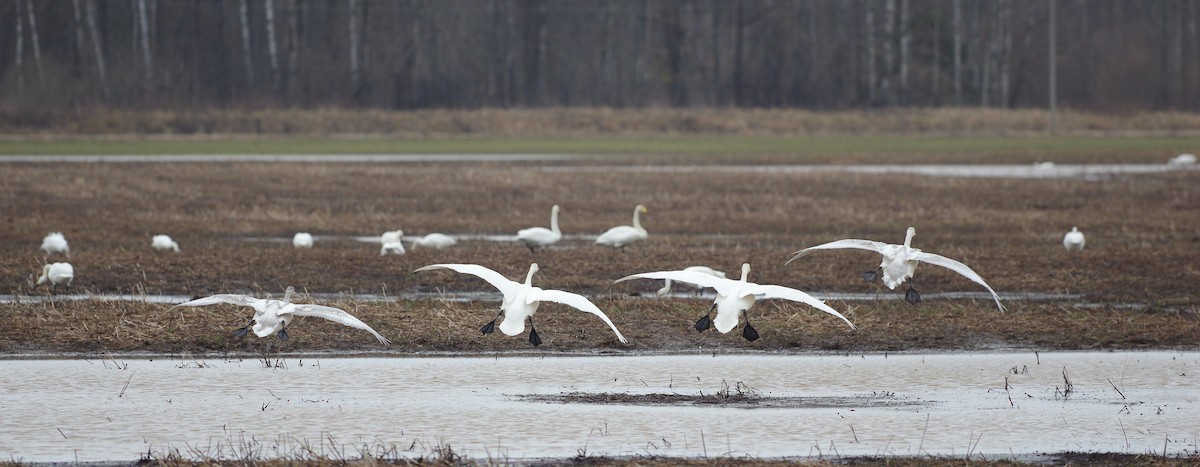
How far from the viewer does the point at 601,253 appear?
1736cm

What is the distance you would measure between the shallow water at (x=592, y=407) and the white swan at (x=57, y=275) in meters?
3.18

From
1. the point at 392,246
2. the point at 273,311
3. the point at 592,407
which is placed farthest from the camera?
the point at 392,246

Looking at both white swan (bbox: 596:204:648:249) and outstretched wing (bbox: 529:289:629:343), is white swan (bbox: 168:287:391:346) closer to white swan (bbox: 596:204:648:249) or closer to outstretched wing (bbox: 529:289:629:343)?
outstretched wing (bbox: 529:289:629:343)

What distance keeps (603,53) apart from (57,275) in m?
64.8

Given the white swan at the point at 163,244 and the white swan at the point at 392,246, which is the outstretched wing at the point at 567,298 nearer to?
the white swan at the point at 392,246

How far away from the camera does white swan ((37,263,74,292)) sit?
13.9 m

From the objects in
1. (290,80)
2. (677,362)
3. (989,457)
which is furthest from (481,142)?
(989,457)

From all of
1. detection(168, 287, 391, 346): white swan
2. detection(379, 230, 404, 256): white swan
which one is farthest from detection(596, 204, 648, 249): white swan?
detection(168, 287, 391, 346): white swan

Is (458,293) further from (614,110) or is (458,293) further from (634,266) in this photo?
(614,110)

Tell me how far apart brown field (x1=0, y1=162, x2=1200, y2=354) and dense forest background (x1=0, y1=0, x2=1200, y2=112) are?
35.4 m

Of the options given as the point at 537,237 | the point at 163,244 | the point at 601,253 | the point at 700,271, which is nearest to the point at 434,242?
the point at 537,237

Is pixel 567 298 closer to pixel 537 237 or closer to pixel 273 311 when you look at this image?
pixel 273 311

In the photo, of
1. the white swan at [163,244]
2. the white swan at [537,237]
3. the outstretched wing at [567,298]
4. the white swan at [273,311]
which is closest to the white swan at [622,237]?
the white swan at [537,237]

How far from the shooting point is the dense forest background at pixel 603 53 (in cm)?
6638
